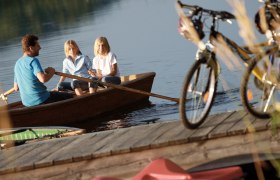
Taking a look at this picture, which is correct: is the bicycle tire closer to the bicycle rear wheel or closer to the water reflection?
the bicycle rear wheel

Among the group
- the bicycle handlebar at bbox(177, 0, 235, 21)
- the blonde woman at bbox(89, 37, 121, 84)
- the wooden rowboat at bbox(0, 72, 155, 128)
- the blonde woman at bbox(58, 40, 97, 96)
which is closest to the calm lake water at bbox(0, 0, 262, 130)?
the wooden rowboat at bbox(0, 72, 155, 128)

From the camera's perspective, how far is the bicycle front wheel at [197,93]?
5.63 metres

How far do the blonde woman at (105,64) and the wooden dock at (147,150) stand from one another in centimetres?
633

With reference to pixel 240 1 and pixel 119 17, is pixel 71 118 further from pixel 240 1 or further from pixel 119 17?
pixel 119 17

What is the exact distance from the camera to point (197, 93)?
5863 millimetres

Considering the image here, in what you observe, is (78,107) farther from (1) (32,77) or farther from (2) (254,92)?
(2) (254,92)

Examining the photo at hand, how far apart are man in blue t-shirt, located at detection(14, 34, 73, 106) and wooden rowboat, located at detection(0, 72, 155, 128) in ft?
0.41

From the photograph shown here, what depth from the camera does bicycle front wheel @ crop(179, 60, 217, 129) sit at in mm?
5633

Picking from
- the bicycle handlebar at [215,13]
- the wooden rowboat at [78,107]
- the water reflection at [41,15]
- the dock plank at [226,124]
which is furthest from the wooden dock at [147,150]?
the water reflection at [41,15]

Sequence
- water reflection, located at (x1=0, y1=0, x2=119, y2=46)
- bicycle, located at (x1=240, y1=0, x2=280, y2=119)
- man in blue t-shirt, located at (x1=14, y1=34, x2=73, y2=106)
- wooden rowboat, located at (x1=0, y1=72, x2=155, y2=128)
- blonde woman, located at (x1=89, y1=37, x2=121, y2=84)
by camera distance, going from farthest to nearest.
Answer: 1. water reflection, located at (x1=0, y1=0, x2=119, y2=46)
2. blonde woman, located at (x1=89, y1=37, x2=121, y2=84)
3. wooden rowboat, located at (x1=0, y1=72, x2=155, y2=128)
4. man in blue t-shirt, located at (x1=14, y1=34, x2=73, y2=106)
5. bicycle, located at (x1=240, y1=0, x2=280, y2=119)

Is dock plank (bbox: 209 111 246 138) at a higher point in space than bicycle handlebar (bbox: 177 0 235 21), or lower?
lower

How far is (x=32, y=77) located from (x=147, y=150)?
19.5ft

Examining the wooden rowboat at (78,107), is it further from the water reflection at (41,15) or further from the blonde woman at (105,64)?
the water reflection at (41,15)

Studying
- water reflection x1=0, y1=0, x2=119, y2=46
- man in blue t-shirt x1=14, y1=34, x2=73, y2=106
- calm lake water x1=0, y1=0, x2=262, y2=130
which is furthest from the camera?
water reflection x1=0, y1=0, x2=119, y2=46
